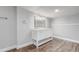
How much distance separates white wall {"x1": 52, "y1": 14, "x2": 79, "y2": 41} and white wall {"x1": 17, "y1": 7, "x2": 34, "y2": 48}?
41 centimetres

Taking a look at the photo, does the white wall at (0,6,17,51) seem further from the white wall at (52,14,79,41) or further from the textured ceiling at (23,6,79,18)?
the white wall at (52,14,79,41)

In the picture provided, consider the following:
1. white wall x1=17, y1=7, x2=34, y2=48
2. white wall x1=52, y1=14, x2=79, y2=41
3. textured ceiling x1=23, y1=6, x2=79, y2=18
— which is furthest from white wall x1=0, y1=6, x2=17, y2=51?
white wall x1=52, y1=14, x2=79, y2=41

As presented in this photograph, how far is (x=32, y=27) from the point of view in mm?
1245

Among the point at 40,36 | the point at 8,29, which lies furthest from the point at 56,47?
the point at 8,29

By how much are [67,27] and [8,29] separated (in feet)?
3.07

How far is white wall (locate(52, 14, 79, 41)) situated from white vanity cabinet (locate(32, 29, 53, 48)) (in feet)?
0.39

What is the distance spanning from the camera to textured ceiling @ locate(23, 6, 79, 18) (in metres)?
1.19

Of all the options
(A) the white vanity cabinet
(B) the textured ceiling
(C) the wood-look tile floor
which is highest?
(B) the textured ceiling

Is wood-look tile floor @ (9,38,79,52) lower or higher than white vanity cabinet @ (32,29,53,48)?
lower

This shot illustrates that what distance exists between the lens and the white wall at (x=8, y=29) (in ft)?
3.74

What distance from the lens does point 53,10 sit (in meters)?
1.22

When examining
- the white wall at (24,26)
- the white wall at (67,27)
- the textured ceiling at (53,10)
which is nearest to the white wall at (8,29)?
the white wall at (24,26)

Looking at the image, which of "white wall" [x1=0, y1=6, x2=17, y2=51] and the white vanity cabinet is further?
the white vanity cabinet
